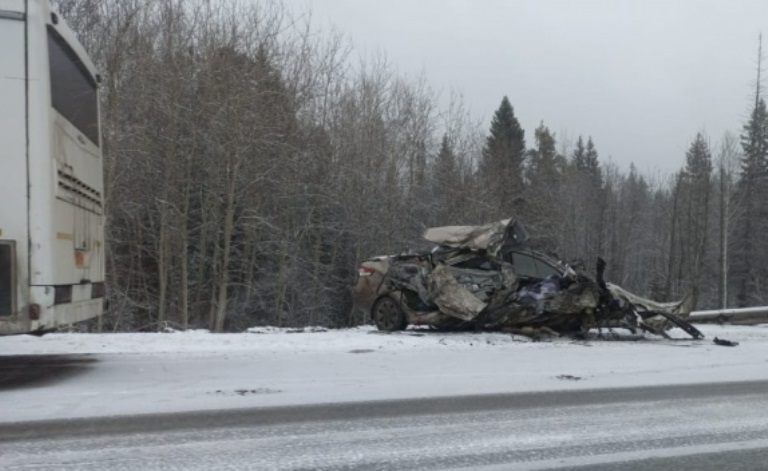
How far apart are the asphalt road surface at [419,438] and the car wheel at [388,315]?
5.50 m

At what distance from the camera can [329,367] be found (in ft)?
27.2

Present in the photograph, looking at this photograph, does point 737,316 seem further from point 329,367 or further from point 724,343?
point 329,367

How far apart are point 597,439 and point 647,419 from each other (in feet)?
3.14

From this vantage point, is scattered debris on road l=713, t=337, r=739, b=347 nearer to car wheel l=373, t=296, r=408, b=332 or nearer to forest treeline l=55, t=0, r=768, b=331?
car wheel l=373, t=296, r=408, b=332

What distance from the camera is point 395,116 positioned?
30.6 m

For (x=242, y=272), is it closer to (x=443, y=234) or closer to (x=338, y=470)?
(x=443, y=234)

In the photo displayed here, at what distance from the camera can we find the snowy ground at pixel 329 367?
6355 millimetres

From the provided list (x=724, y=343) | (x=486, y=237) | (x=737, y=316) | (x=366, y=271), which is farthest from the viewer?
(x=737, y=316)

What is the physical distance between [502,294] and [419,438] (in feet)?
21.9

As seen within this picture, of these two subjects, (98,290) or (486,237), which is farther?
(486,237)

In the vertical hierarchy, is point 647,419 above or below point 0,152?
below

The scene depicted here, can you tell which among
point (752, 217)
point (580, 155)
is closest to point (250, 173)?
point (752, 217)

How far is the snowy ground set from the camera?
6.36m

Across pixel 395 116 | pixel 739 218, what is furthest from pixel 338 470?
pixel 739 218
